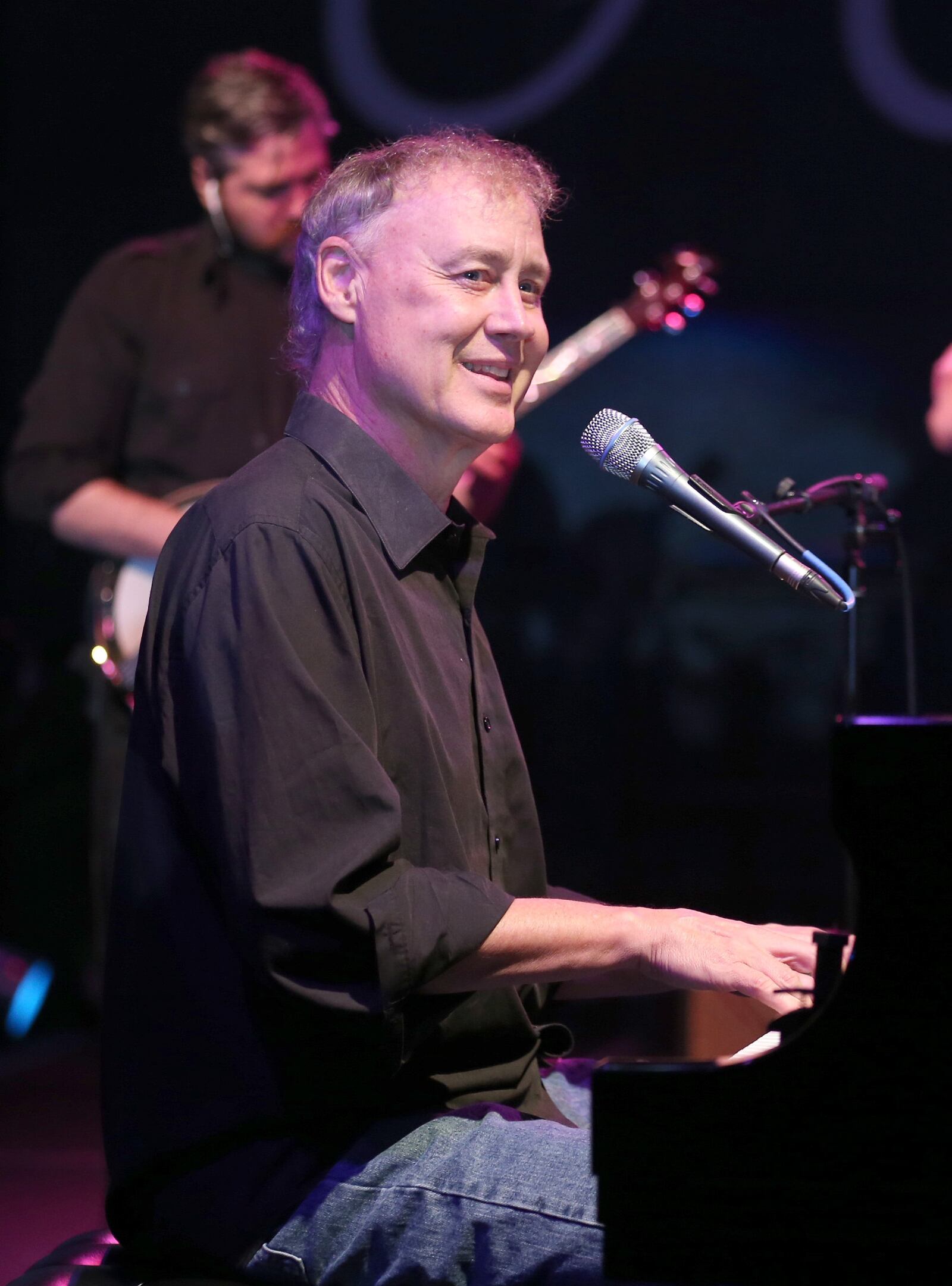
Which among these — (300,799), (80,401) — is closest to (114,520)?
(80,401)

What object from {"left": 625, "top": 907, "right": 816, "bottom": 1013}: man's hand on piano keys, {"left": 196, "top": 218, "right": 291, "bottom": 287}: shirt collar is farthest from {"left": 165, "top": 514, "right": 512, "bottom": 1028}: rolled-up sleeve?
{"left": 196, "top": 218, "right": 291, "bottom": 287}: shirt collar

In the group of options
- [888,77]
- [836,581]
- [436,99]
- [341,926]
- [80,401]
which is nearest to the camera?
[341,926]

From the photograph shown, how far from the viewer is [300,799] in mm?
1360

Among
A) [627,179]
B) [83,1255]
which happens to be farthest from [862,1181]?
[627,179]

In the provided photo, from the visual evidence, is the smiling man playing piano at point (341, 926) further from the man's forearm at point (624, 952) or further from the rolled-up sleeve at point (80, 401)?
the rolled-up sleeve at point (80, 401)

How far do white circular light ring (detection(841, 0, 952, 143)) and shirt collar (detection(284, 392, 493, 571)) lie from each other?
10.3 feet

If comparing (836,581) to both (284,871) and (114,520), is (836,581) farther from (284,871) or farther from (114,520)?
(114,520)

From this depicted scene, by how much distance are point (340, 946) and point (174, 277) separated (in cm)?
271

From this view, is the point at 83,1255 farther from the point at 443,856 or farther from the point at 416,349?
the point at 416,349

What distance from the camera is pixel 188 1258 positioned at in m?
1.48

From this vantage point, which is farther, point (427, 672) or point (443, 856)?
point (427, 672)

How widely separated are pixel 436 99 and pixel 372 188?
112 inches

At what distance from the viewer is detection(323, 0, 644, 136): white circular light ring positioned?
4324 mm

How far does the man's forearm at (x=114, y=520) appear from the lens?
3246 mm
